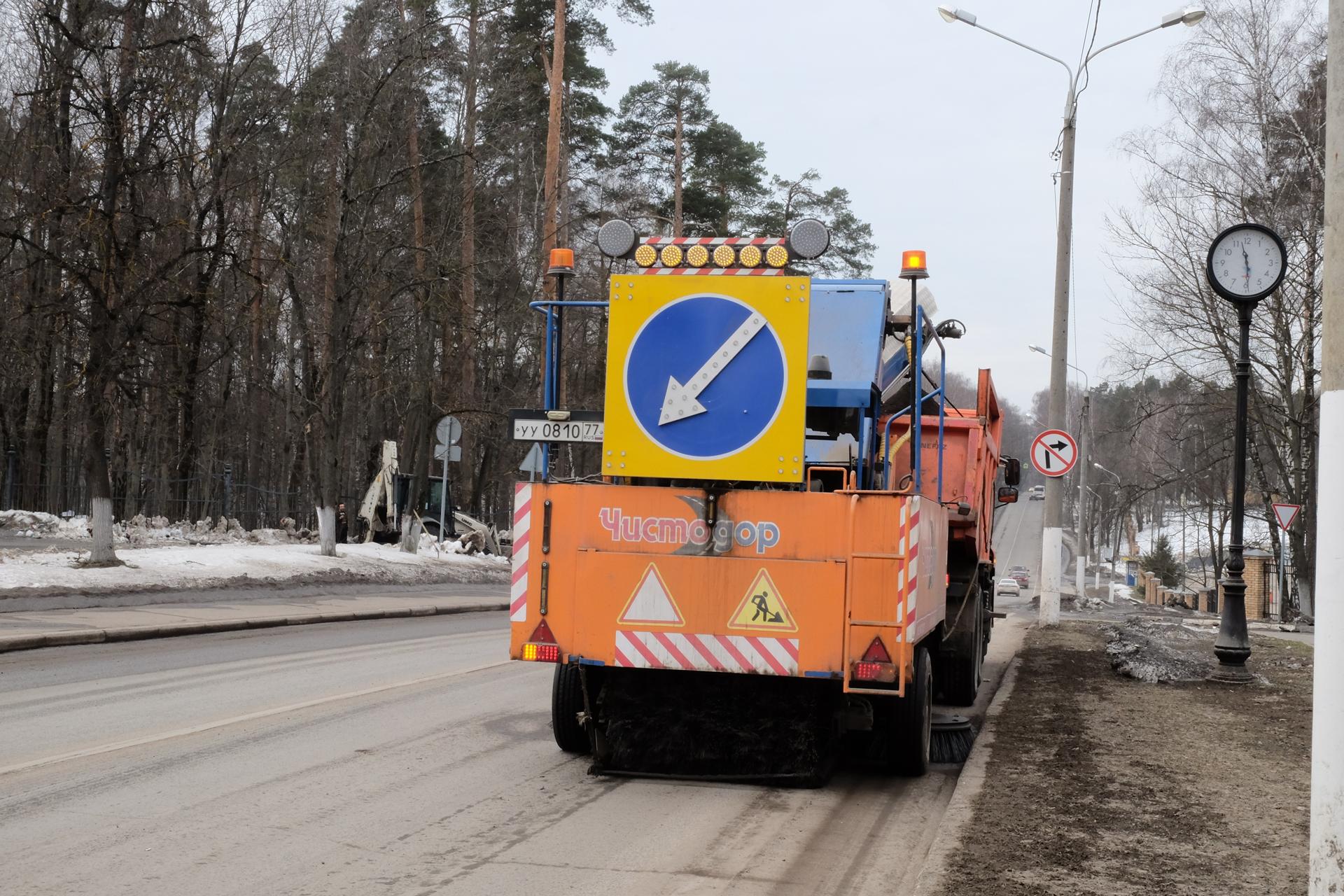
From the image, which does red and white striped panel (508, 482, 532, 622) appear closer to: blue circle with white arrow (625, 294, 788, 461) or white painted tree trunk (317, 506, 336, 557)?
blue circle with white arrow (625, 294, 788, 461)

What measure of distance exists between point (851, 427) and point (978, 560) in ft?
15.8

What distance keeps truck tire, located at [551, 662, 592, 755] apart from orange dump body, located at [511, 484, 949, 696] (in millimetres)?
731

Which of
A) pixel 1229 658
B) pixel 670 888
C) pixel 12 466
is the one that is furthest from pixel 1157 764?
pixel 12 466

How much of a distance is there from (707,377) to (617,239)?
111cm

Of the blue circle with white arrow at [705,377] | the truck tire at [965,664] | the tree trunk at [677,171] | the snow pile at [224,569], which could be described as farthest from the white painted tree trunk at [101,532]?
the tree trunk at [677,171]

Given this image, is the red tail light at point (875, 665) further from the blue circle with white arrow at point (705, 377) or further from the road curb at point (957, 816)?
the blue circle with white arrow at point (705, 377)

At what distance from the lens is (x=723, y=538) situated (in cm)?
704

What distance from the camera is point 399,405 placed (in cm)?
4650

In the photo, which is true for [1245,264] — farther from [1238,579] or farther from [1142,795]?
[1142,795]

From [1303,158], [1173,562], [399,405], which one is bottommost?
[1173,562]

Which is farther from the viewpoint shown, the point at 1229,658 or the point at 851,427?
the point at 1229,658

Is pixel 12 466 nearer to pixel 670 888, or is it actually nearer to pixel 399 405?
pixel 399 405

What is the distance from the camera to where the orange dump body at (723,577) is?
269 inches

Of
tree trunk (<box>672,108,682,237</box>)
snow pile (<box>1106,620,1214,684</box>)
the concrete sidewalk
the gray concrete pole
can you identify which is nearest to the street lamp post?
the gray concrete pole
